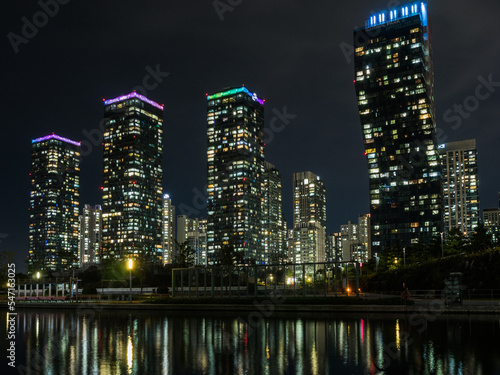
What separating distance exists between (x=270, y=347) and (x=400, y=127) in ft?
551

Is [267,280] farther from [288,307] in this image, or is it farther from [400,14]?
[400,14]

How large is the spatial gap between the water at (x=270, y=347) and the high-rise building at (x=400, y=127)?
148m

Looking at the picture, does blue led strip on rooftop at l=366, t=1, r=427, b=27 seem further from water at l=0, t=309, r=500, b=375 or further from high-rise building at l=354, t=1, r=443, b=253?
water at l=0, t=309, r=500, b=375

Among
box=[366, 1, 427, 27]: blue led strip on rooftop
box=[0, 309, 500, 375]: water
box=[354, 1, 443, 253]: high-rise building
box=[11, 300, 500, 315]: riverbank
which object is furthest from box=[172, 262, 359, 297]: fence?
box=[366, 1, 427, 27]: blue led strip on rooftop

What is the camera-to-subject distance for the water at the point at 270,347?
16938 millimetres

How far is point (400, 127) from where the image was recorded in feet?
587

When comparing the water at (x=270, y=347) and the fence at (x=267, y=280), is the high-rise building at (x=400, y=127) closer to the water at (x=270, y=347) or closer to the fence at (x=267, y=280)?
the fence at (x=267, y=280)

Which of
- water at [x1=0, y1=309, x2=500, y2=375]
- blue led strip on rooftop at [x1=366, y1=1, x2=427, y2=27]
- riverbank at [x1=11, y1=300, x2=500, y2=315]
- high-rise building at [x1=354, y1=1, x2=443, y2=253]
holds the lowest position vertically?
riverbank at [x1=11, y1=300, x2=500, y2=315]

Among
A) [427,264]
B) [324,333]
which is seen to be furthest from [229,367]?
[427,264]

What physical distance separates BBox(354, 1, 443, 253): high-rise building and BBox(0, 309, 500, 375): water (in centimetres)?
14779

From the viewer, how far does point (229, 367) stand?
17.1 m

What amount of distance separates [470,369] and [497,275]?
40.5 m

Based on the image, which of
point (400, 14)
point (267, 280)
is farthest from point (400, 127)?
point (267, 280)

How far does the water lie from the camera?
16.9 metres
